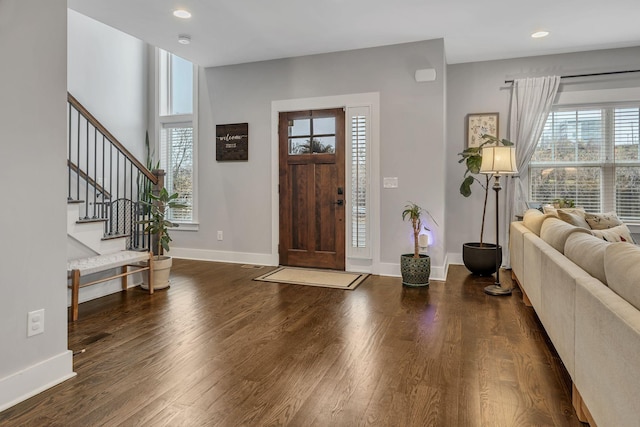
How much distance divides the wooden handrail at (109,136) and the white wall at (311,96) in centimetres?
136

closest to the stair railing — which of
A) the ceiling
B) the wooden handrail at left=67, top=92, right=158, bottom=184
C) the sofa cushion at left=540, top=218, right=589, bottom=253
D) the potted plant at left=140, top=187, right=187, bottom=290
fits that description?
the wooden handrail at left=67, top=92, right=158, bottom=184

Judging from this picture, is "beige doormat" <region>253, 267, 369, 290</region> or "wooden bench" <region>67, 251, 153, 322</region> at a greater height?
"wooden bench" <region>67, 251, 153, 322</region>

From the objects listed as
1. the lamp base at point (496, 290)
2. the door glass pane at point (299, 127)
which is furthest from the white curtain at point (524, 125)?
the door glass pane at point (299, 127)

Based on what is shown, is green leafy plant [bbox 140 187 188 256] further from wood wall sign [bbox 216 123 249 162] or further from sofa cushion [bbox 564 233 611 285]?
sofa cushion [bbox 564 233 611 285]

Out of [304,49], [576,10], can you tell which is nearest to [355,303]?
[304,49]

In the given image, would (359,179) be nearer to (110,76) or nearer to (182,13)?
(182,13)

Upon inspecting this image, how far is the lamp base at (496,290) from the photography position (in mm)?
3922

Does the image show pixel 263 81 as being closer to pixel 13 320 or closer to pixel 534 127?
pixel 534 127

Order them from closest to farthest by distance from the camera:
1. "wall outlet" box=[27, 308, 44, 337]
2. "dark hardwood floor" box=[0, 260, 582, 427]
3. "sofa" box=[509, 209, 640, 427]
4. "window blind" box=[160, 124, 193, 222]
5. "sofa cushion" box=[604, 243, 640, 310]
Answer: "sofa" box=[509, 209, 640, 427]
"sofa cushion" box=[604, 243, 640, 310]
"dark hardwood floor" box=[0, 260, 582, 427]
"wall outlet" box=[27, 308, 44, 337]
"window blind" box=[160, 124, 193, 222]

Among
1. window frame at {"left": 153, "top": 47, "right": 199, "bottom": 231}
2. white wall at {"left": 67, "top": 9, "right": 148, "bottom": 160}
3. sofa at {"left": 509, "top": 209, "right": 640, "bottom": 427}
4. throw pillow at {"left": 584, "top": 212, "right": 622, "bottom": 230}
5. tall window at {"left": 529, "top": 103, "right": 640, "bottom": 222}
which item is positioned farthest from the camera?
window frame at {"left": 153, "top": 47, "right": 199, "bottom": 231}

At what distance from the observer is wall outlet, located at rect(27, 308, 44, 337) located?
6.73 ft

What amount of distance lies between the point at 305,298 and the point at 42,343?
7.11 feet

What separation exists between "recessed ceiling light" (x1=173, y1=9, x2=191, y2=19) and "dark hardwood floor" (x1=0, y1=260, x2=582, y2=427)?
2.74 metres

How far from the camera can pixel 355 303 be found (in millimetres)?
3688
